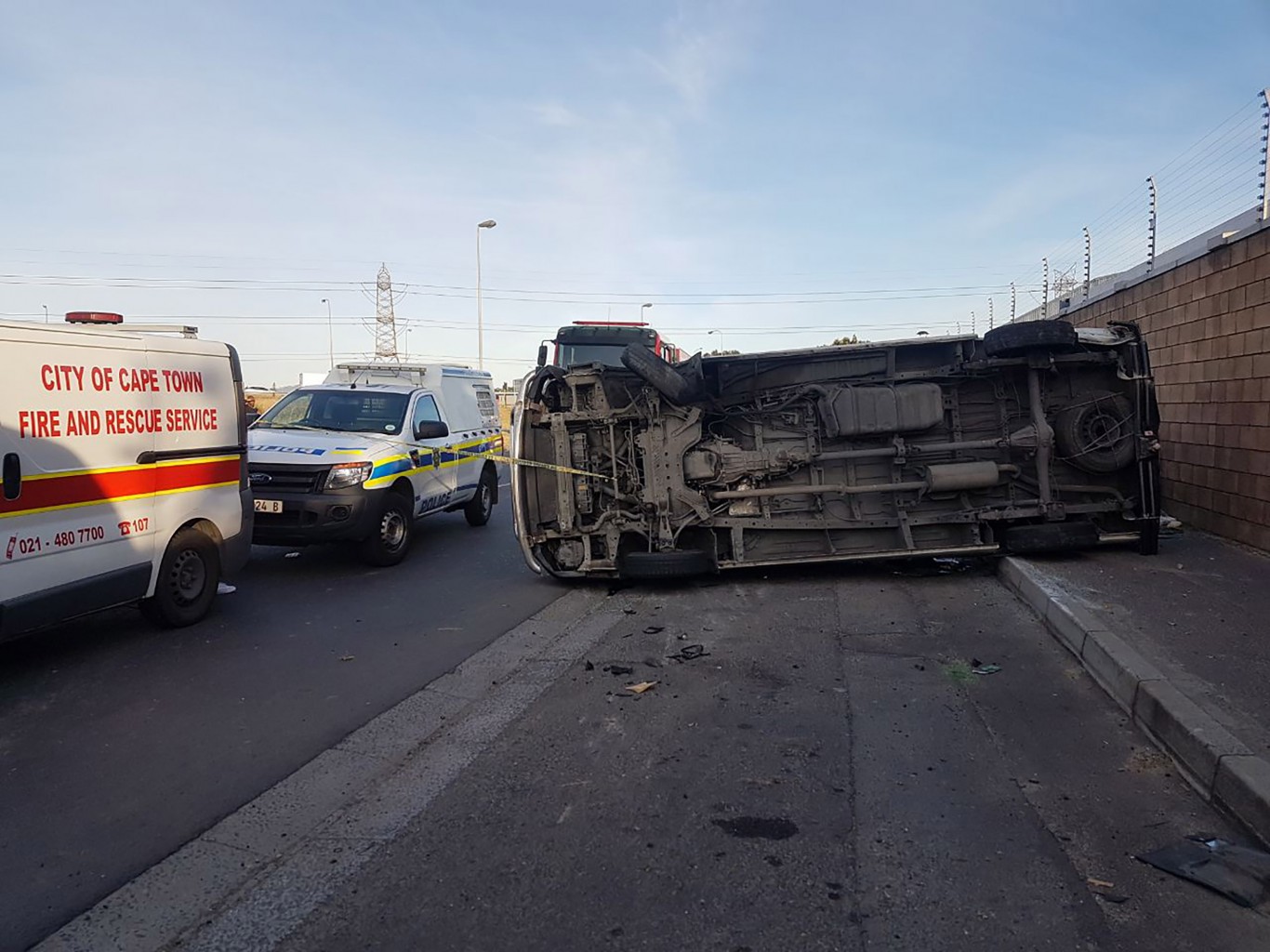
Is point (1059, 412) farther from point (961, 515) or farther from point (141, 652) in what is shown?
point (141, 652)

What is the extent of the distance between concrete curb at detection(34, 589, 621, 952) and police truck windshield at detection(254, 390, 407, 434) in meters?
5.07

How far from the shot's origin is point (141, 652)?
19.6 feet

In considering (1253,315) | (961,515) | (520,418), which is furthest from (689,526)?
(1253,315)

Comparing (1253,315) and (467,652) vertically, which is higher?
(1253,315)

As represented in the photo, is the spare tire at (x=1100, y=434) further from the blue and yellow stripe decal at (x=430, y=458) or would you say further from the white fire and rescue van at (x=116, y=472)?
the white fire and rescue van at (x=116, y=472)

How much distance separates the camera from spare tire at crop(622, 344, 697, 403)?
305 inches

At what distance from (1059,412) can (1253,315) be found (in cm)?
193

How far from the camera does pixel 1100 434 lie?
26.1 ft

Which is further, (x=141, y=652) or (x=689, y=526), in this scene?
(x=689, y=526)

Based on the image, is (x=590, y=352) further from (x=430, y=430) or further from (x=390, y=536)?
(x=390, y=536)

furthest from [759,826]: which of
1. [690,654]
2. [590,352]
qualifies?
[590,352]

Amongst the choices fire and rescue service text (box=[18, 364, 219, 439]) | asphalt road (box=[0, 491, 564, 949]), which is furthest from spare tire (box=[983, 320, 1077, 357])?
fire and rescue service text (box=[18, 364, 219, 439])

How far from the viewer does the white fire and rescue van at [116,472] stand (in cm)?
509

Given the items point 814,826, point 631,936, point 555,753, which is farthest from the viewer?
point 555,753
